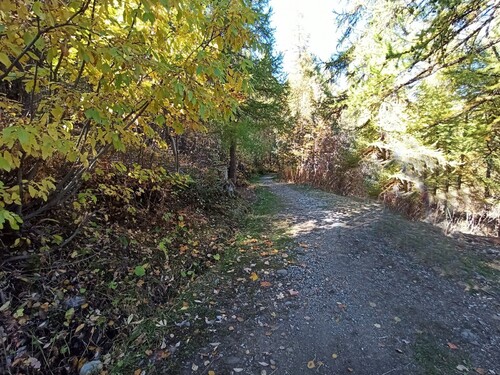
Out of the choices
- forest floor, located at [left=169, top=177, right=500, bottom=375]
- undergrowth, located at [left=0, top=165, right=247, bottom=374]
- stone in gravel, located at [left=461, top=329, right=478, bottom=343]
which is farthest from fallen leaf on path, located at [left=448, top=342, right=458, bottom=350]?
undergrowth, located at [left=0, top=165, right=247, bottom=374]

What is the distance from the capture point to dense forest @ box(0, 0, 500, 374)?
6.54 ft

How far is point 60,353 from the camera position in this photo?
2.47m

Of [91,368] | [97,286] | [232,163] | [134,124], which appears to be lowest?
[91,368]

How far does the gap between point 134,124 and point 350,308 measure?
3443mm

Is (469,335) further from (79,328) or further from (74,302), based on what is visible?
(74,302)

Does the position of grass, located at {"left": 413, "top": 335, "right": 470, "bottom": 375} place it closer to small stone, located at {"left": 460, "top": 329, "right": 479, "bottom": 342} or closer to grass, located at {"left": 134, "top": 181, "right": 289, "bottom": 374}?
small stone, located at {"left": 460, "top": 329, "right": 479, "bottom": 342}

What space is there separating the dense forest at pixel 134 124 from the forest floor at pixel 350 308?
88 cm

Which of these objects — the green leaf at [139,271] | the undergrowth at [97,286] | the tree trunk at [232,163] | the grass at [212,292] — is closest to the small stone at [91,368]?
the undergrowth at [97,286]

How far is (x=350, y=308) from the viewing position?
10.8ft

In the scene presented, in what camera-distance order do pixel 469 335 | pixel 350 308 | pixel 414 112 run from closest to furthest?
pixel 469 335 < pixel 350 308 < pixel 414 112

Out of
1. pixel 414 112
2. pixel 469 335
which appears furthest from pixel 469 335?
pixel 414 112

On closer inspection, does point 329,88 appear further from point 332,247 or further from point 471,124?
point 332,247

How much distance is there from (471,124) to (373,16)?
368cm

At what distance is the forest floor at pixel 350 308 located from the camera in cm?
259
